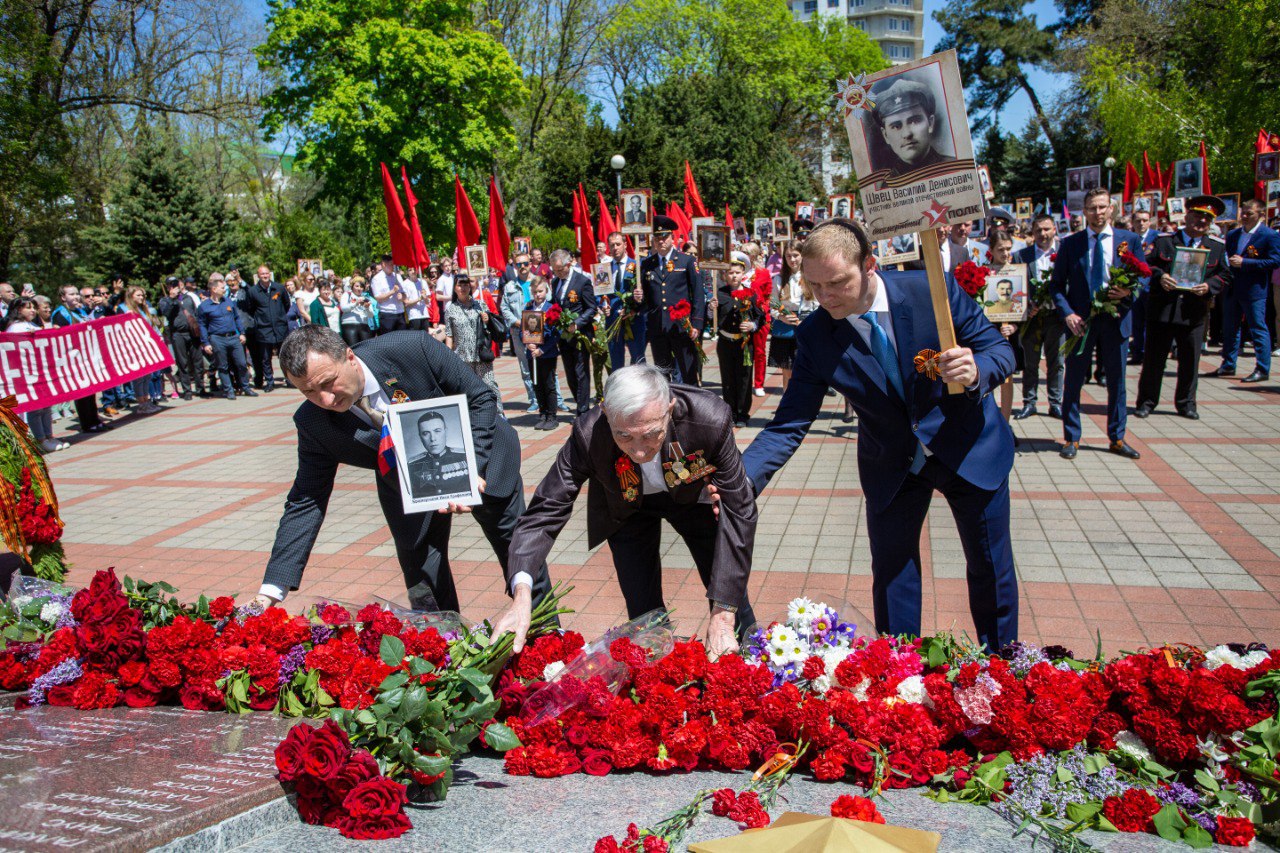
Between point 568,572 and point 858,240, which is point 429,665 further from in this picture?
point 568,572

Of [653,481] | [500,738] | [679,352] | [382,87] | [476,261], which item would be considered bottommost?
[500,738]

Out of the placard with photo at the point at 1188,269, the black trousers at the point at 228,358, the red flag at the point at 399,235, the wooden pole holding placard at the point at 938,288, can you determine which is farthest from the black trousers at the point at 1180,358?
the black trousers at the point at 228,358

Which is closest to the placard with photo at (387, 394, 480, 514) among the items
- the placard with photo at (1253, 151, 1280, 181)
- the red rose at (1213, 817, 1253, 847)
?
the red rose at (1213, 817, 1253, 847)

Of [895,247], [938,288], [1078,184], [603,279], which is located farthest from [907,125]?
[1078,184]

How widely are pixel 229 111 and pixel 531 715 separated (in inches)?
1036

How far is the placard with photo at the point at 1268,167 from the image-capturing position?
582 inches

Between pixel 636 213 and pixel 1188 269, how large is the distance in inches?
277

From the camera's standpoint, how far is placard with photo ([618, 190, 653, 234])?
12961mm

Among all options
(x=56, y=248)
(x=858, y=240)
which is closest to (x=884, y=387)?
(x=858, y=240)

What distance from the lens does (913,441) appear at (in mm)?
3449

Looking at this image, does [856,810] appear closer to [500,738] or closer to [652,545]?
[500,738]

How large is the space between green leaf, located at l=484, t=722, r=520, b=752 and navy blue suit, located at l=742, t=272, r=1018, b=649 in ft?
4.33

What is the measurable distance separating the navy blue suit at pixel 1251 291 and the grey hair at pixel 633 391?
11407mm

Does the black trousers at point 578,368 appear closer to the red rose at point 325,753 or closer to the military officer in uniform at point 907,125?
the military officer in uniform at point 907,125
